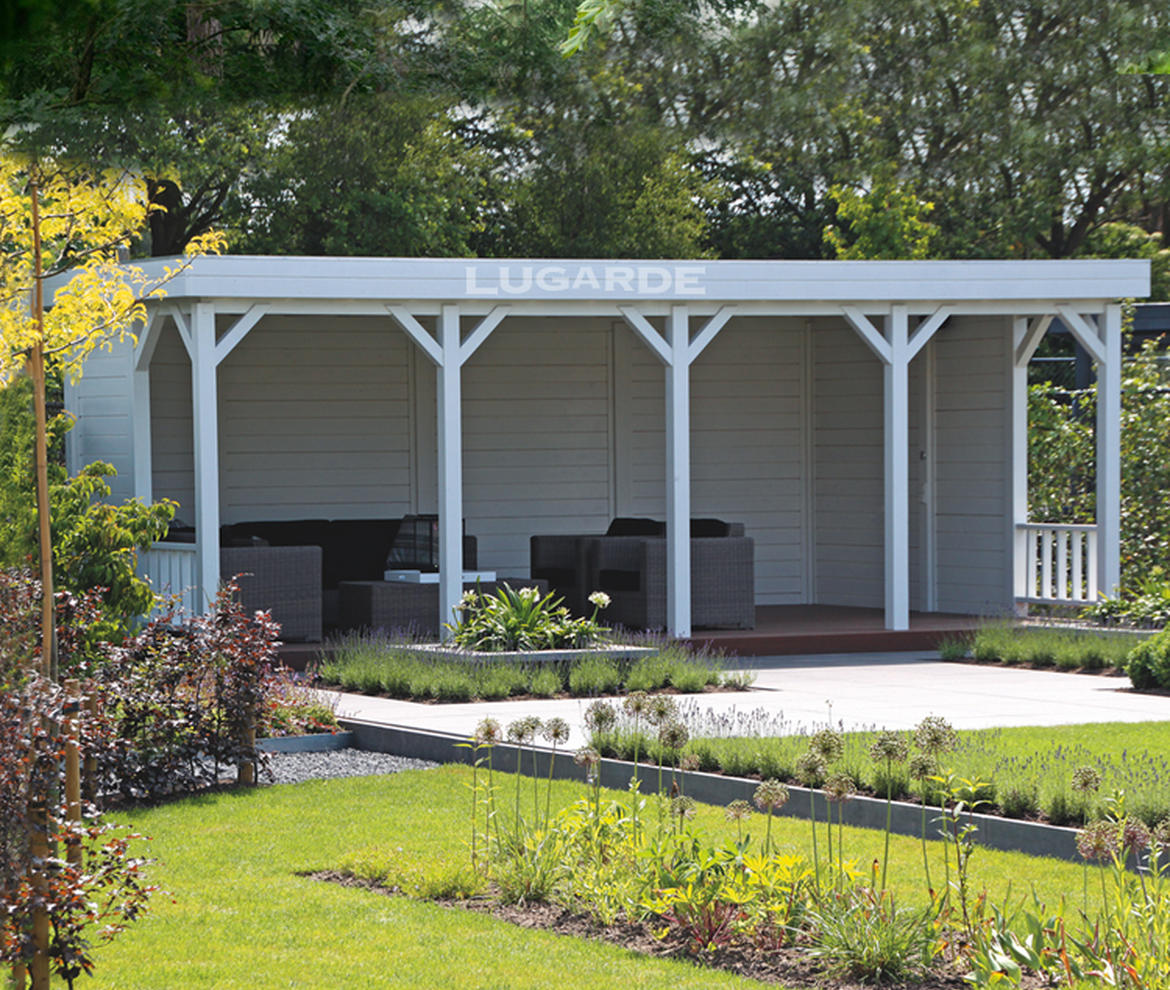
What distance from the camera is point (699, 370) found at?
15.6 meters

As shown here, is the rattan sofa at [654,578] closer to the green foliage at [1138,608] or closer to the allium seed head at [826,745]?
the green foliage at [1138,608]

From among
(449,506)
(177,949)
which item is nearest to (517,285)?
(449,506)

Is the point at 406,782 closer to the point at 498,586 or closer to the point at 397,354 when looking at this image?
the point at 498,586

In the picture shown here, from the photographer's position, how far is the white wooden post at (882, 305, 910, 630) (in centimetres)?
1291

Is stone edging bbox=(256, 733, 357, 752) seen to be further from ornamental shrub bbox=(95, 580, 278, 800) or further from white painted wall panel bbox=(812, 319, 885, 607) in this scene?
white painted wall panel bbox=(812, 319, 885, 607)

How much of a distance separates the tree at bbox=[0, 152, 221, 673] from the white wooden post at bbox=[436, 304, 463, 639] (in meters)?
5.01

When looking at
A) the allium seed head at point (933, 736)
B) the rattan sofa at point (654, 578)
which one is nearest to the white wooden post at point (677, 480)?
the rattan sofa at point (654, 578)

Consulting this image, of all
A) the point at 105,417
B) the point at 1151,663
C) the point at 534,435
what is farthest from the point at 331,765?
the point at 534,435

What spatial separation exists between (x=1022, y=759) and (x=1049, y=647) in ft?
15.5

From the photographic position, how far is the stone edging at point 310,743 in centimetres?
869

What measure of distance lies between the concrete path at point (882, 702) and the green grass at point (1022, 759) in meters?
0.41

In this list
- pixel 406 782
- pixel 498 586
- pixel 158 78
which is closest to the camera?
pixel 158 78

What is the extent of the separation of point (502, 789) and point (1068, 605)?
7710 mm

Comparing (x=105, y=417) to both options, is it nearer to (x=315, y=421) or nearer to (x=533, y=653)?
(x=315, y=421)
